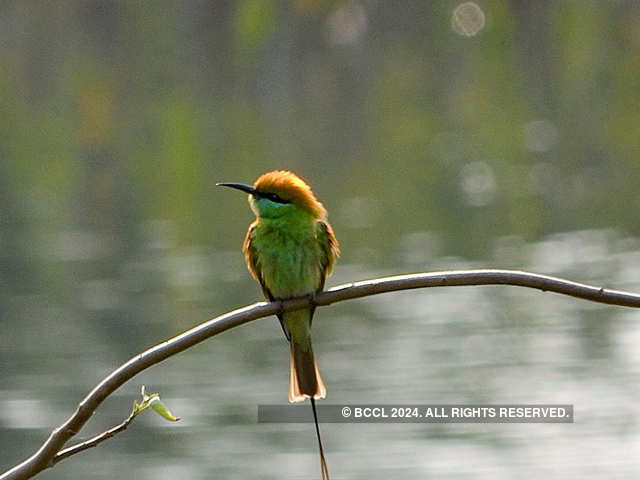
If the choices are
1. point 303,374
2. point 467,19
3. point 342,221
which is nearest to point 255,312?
point 303,374

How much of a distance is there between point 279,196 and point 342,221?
738 cm

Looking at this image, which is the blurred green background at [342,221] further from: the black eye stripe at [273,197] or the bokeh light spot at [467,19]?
the black eye stripe at [273,197]

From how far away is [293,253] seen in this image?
2.99m

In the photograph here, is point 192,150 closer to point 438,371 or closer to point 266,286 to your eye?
point 438,371

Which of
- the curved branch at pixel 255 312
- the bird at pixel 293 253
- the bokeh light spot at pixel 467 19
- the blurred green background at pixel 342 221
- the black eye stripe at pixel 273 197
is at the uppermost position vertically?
the bokeh light spot at pixel 467 19

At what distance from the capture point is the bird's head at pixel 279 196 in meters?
2.99

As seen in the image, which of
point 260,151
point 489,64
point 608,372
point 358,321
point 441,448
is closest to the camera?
point 441,448

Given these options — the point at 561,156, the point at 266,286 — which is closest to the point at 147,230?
the point at 561,156

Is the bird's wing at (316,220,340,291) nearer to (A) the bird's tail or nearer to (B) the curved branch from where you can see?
(A) the bird's tail

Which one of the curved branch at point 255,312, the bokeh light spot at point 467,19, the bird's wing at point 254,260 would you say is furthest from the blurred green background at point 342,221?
the curved branch at point 255,312

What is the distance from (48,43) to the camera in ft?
69.9

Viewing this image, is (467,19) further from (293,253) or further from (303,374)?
(303,374)

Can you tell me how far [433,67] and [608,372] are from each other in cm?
1216

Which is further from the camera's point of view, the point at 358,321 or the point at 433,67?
the point at 433,67
